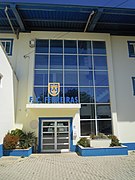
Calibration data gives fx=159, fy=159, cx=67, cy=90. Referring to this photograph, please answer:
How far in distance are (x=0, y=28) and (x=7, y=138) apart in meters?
9.19

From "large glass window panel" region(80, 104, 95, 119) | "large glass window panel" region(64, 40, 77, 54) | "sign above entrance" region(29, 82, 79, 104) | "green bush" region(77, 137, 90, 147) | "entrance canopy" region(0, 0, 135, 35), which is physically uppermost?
"entrance canopy" region(0, 0, 135, 35)

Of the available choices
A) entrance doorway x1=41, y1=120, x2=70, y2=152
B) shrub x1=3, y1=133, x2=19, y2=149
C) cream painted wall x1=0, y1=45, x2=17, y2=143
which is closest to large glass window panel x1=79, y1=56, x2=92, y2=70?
entrance doorway x1=41, y1=120, x2=70, y2=152

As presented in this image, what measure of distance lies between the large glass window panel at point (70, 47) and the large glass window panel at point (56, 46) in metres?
0.42

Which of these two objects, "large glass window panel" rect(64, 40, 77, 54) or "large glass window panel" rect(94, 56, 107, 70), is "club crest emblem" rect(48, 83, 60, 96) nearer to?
"large glass window panel" rect(64, 40, 77, 54)

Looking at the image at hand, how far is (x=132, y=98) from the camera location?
12.8m

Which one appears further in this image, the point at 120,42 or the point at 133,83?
the point at 120,42

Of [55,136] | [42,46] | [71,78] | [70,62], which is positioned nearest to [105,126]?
[55,136]

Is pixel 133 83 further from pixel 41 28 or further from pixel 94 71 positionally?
pixel 41 28

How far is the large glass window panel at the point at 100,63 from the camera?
1340 cm

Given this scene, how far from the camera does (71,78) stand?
1286 centimetres

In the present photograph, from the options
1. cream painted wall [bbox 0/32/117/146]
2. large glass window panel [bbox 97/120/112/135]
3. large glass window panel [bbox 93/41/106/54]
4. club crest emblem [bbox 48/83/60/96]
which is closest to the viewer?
cream painted wall [bbox 0/32/117/146]

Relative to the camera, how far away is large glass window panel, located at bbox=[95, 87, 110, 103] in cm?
1255

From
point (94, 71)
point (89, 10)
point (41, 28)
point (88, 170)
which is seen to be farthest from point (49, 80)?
point (88, 170)

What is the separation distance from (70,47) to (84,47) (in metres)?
1.22
